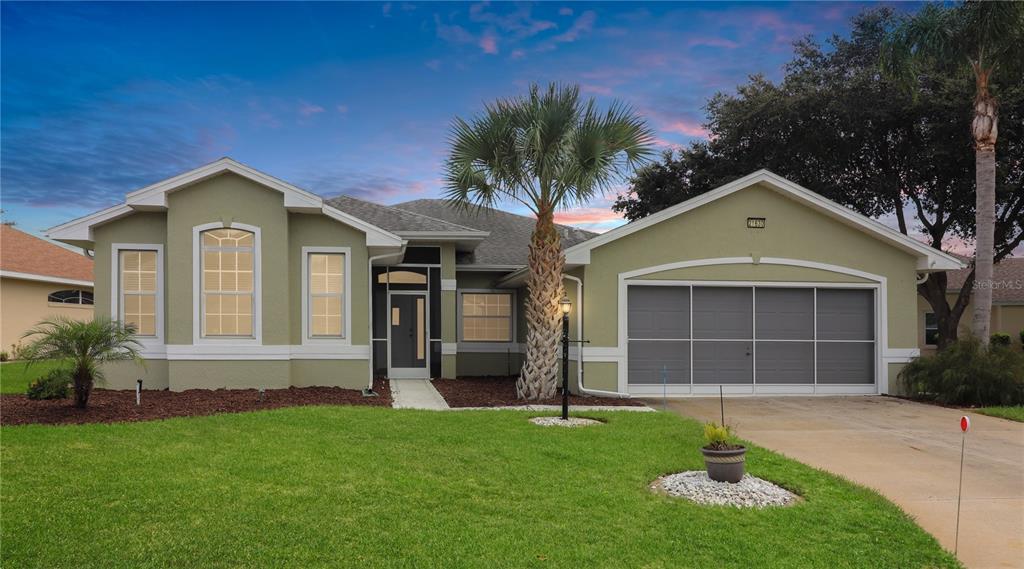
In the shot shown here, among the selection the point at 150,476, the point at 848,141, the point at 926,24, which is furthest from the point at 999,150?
the point at 150,476

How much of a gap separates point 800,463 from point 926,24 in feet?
42.2

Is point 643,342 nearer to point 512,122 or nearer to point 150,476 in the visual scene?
point 512,122

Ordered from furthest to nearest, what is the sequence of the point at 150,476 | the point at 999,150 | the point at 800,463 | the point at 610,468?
the point at 999,150, the point at 800,463, the point at 610,468, the point at 150,476

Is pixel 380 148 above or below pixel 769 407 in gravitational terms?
above

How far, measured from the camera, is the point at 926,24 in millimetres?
16984

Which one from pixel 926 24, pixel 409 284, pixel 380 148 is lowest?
pixel 409 284

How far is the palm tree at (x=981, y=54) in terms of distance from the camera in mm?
15805

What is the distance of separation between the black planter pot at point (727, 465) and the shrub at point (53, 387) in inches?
384

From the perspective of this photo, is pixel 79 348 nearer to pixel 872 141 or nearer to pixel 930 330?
pixel 872 141

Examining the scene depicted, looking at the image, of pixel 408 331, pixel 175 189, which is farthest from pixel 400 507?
pixel 408 331

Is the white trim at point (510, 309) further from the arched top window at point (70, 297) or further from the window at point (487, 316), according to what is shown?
the arched top window at point (70, 297)

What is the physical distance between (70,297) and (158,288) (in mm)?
16125

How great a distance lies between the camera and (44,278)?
2555 cm

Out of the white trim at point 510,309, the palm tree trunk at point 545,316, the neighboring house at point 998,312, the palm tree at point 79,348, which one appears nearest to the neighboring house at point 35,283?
the white trim at point 510,309
